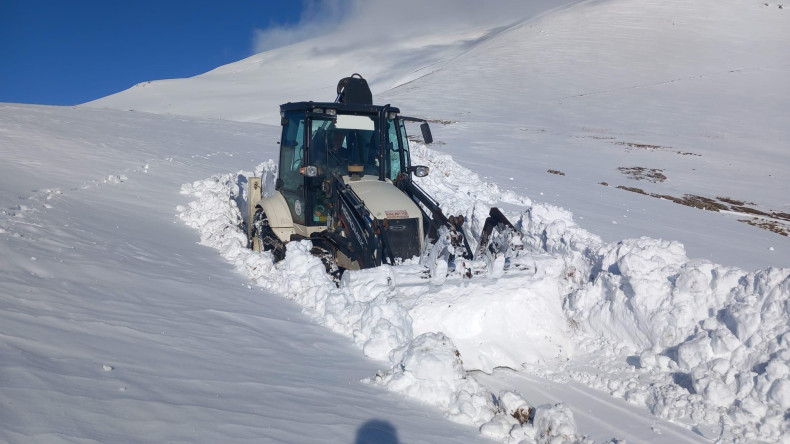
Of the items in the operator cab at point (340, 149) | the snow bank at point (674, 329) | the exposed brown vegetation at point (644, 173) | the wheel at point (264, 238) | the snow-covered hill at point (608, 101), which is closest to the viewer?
the snow bank at point (674, 329)

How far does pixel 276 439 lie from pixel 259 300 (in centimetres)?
265

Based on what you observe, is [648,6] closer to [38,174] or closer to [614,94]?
[614,94]

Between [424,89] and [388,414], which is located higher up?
[424,89]

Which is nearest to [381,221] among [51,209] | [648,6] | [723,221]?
[51,209]

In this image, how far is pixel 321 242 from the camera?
686 centimetres

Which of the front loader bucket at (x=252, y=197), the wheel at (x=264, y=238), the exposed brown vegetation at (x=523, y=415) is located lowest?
the exposed brown vegetation at (x=523, y=415)

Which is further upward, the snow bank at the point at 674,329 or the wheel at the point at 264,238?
the wheel at the point at 264,238

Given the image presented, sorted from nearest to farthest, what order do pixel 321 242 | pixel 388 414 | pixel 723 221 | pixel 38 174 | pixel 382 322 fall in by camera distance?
pixel 388 414
pixel 382 322
pixel 321 242
pixel 38 174
pixel 723 221

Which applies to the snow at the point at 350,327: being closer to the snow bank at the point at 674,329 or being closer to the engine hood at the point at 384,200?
the snow bank at the point at 674,329

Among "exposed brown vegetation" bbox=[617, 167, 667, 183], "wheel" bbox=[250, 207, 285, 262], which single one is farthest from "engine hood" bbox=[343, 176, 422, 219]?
"exposed brown vegetation" bbox=[617, 167, 667, 183]

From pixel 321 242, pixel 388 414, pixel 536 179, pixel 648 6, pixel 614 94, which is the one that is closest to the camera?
pixel 388 414

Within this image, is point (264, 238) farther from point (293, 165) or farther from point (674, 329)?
point (674, 329)

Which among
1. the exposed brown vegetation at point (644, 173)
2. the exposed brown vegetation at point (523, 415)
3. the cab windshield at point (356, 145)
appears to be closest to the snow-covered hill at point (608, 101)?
the exposed brown vegetation at point (644, 173)

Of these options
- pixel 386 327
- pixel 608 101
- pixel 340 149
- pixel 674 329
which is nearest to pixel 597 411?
pixel 674 329
